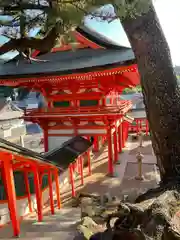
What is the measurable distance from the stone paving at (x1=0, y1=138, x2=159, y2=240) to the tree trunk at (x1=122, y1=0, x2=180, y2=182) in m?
2.66

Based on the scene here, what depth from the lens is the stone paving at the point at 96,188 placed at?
593cm

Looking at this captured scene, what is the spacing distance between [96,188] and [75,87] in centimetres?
482

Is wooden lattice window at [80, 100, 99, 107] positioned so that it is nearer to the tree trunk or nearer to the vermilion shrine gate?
the vermilion shrine gate

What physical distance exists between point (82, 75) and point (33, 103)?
34.5m

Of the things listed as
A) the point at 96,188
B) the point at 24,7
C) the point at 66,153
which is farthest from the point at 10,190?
the point at 96,188

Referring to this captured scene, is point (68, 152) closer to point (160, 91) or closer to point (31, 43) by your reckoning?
→ point (160, 91)

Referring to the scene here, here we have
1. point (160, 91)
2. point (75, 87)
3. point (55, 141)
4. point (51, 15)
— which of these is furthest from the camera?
point (55, 141)

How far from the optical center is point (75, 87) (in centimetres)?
1208

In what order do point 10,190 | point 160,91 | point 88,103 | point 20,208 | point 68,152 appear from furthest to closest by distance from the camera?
1. point 88,103
2. point 68,152
3. point 20,208
4. point 10,190
5. point 160,91

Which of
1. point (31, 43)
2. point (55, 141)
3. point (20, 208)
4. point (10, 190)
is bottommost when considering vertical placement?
point (20, 208)

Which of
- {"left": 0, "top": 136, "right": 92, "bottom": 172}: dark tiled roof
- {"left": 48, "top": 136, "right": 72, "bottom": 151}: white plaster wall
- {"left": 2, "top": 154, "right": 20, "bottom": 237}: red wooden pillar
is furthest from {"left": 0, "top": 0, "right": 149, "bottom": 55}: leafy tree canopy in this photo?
{"left": 48, "top": 136, "right": 72, "bottom": 151}: white plaster wall

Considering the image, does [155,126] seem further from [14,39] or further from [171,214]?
[14,39]

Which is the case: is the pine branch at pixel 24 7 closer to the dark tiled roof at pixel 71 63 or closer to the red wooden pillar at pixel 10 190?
the red wooden pillar at pixel 10 190

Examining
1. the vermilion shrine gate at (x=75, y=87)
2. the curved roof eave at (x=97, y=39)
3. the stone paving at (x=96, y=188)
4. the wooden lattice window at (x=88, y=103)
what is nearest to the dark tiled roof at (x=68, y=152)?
the vermilion shrine gate at (x=75, y=87)
